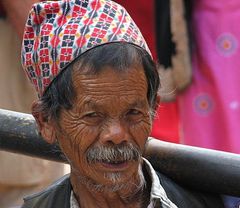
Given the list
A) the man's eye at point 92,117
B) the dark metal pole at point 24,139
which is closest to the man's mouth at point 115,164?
the man's eye at point 92,117

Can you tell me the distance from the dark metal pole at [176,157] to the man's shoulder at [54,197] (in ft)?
0.37

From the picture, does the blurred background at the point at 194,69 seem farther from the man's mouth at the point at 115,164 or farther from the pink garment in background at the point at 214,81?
the man's mouth at the point at 115,164

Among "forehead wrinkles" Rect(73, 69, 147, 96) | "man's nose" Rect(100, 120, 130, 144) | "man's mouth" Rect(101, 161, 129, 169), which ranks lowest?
"man's mouth" Rect(101, 161, 129, 169)

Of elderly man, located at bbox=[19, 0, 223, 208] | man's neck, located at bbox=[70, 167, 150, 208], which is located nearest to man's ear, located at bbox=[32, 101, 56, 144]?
elderly man, located at bbox=[19, 0, 223, 208]

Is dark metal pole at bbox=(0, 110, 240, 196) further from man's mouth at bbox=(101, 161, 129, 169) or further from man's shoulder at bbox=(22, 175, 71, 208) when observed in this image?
man's mouth at bbox=(101, 161, 129, 169)

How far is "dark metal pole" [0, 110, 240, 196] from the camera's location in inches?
107

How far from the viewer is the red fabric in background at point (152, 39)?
4.89m

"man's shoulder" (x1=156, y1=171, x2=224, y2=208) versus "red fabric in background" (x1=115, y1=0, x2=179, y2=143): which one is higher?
"man's shoulder" (x1=156, y1=171, x2=224, y2=208)

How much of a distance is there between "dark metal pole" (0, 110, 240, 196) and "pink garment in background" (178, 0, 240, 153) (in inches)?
74.2

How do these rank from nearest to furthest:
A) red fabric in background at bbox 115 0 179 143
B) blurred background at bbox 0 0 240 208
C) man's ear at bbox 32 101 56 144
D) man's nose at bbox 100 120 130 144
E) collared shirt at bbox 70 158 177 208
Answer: man's nose at bbox 100 120 130 144 → collared shirt at bbox 70 158 177 208 → man's ear at bbox 32 101 56 144 → blurred background at bbox 0 0 240 208 → red fabric in background at bbox 115 0 179 143

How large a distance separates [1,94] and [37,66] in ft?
5.42

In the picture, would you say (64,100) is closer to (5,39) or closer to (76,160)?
(76,160)

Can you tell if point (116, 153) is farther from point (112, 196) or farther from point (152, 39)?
point (152, 39)

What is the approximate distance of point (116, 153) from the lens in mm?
2520
